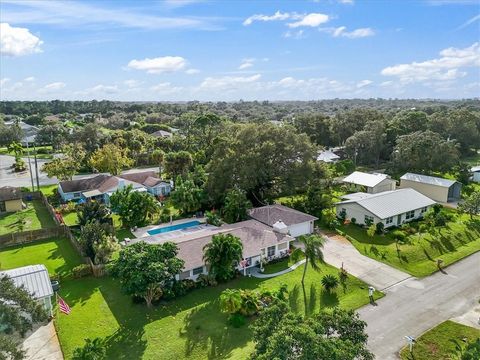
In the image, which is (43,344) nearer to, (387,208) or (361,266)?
(361,266)

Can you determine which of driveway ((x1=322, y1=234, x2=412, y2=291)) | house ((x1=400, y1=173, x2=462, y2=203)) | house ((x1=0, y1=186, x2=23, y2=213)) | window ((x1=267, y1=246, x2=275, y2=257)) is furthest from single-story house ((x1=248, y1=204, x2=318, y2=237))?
house ((x1=0, y1=186, x2=23, y2=213))

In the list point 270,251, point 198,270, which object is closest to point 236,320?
point 198,270

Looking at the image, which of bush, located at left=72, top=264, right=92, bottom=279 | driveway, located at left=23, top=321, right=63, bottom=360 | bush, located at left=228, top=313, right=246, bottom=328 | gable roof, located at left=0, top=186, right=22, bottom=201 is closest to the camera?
driveway, located at left=23, top=321, right=63, bottom=360

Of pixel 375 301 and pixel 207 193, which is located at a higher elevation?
pixel 207 193

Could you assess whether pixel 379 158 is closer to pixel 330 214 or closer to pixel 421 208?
pixel 421 208

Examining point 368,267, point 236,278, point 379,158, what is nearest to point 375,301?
point 368,267

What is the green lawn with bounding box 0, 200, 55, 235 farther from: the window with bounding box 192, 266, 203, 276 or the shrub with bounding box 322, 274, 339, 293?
the shrub with bounding box 322, 274, 339, 293

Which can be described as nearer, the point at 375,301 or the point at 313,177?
the point at 375,301
